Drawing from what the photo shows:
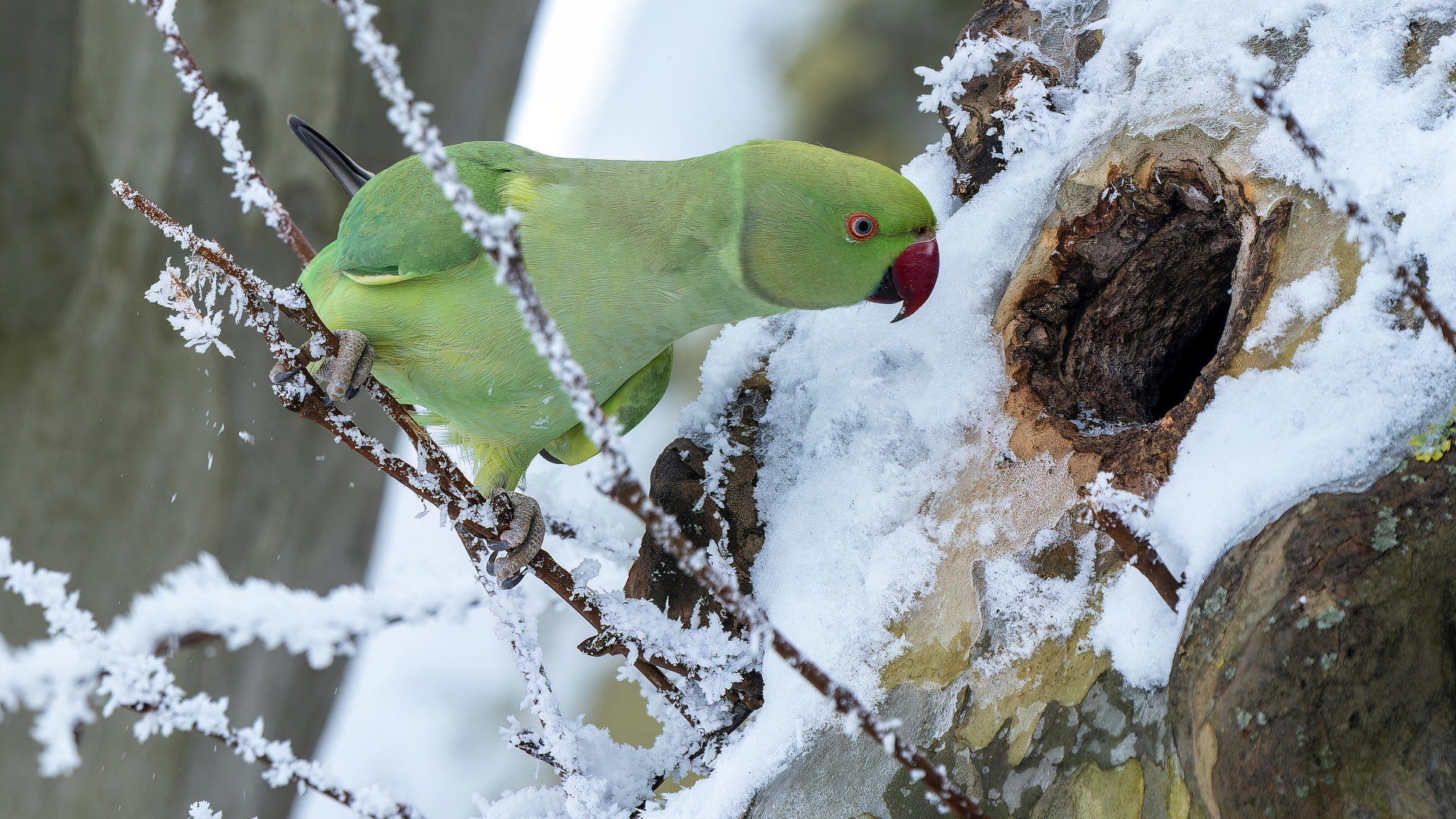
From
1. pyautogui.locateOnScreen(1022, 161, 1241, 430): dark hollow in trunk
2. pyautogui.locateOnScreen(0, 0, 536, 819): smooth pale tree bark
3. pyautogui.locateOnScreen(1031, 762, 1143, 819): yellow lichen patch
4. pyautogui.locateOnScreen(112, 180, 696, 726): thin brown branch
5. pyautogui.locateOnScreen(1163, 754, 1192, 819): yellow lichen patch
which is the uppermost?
pyautogui.locateOnScreen(0, 0, 536, 819): smooth pale tree bark

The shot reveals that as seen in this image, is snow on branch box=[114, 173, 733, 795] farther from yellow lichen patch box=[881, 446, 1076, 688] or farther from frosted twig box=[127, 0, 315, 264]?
yellow lichen patch box=[881, 446, 1076, 688]

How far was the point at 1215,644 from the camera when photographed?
2.66 feet

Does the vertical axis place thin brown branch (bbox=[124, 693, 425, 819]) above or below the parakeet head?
below

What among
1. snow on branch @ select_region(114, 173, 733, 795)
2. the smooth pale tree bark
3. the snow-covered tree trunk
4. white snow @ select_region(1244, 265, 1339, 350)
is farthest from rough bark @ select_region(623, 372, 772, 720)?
the smooth pale tree bark

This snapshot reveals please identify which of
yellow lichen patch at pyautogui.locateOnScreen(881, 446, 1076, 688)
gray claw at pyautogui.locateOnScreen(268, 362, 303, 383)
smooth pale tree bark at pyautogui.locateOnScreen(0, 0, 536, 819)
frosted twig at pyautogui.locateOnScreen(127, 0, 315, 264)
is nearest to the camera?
frosted twig at pyautogui.locateOnScreen(127, 0, 315, 264)

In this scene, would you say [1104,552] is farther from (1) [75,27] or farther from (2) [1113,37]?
(1) [75,27]

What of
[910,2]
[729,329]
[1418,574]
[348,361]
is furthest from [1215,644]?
[910,2]

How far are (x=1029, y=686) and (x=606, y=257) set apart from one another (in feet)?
2.77

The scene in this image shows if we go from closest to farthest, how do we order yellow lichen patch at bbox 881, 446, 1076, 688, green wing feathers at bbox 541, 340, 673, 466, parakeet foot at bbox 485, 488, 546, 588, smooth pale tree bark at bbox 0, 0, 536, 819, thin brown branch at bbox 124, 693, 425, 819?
thin brown branch at bbox 124, 693, 425, 819 < yellow lichen patch at bbox 881, 446, 1076, 688 < parakeet foot at bbox 485, 488, 546, 588 < green wing feathers at bbox 541, 340, 673, 466 < smooth pale tree bark at bbox 0, 0, 536, 819

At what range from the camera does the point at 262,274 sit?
2977 millimetres

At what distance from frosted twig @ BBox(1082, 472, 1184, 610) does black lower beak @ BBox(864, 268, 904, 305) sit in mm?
523

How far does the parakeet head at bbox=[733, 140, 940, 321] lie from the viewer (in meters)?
1.32

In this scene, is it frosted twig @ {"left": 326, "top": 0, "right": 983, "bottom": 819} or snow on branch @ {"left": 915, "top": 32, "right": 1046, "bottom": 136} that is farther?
snow on branch @ {"left": 915, "top": 32, "right": 1046, "bottom": 136}

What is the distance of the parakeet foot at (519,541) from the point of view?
1429 millimetres
